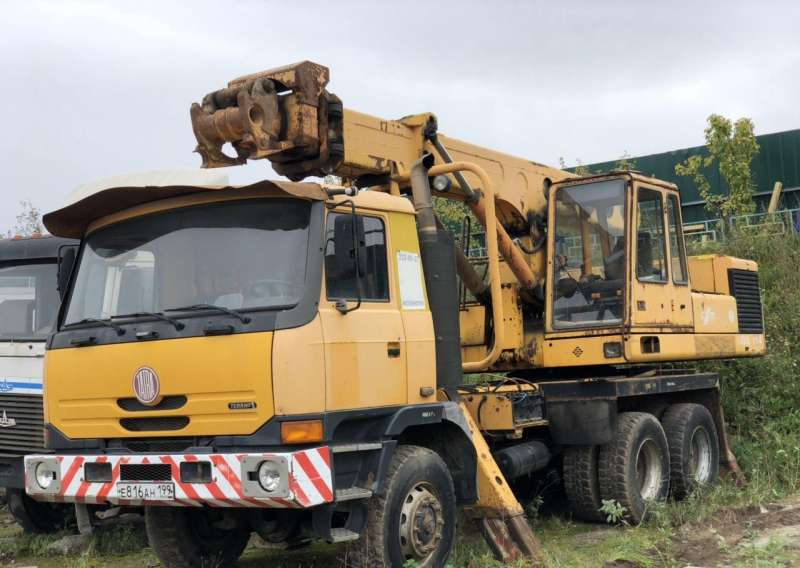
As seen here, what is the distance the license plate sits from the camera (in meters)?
5.90

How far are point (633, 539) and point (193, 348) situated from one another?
4.26 metres

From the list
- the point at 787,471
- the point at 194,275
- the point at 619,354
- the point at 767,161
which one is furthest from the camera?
the point at 767,161

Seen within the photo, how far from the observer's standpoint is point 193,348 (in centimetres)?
590

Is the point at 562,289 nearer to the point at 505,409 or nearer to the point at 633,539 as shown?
the point at 505,409

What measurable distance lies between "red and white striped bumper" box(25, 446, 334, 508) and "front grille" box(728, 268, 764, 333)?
725cm

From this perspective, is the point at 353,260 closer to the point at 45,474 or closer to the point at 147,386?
the point at 147,386

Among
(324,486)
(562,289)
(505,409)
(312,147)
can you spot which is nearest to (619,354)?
(562,289)

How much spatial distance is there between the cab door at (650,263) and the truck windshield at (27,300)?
565cm

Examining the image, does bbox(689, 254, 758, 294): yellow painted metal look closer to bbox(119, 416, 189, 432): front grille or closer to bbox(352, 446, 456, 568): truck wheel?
bbox(352, 446, 456, 568): truck wheel

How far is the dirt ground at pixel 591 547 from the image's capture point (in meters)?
7.23

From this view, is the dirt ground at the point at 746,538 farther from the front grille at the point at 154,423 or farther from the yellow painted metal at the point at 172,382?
the front grille at the point at 154,423

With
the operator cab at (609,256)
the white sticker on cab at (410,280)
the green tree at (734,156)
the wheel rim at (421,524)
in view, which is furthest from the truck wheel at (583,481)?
the green tree at (734,156)

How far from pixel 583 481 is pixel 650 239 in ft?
8.03

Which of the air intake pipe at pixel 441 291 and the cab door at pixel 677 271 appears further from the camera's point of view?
the cab door at pixel 677 271
